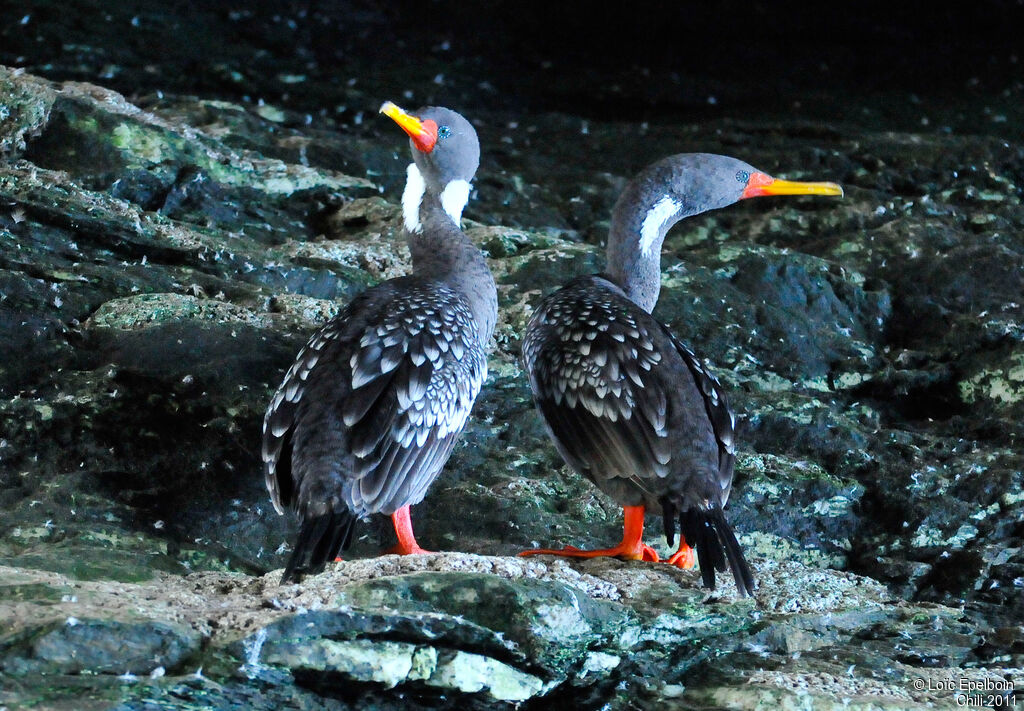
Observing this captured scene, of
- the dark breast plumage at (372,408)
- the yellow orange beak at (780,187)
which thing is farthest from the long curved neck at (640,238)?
the dark breast plumage at (372,408)

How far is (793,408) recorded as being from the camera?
211 inches

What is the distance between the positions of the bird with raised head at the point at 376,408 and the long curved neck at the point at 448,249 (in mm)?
12

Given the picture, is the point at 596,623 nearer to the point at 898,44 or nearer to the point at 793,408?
the point at 793,408

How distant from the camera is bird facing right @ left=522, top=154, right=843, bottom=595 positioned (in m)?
4.13

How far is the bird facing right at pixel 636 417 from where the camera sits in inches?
163

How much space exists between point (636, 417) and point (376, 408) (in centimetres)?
89

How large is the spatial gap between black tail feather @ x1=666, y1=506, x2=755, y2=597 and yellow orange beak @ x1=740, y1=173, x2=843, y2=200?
7.08 feet

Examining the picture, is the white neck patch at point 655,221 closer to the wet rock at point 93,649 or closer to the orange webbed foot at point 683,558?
the orange webbed foot at point 683,558

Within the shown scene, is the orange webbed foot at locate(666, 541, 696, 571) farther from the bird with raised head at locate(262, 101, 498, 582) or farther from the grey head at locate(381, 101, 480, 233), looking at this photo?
the grey head at locate(381, 101, 480, 233)

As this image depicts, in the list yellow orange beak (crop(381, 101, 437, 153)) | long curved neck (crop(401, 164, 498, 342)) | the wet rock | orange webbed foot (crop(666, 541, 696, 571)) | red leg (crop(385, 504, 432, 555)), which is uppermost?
yellow orange beak (crop(381, 101, 437, 153))

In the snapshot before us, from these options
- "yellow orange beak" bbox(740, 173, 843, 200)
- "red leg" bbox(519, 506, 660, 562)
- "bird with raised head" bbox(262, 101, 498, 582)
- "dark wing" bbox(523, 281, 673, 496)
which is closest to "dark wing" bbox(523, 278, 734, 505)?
"dark wing" bbox(523, 281, 673, 496)

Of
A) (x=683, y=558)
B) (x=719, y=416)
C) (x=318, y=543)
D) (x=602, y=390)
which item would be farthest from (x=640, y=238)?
(x=318, y=543)

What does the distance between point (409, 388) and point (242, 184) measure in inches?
103

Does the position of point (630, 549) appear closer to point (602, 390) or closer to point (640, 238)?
point (602, 390)
